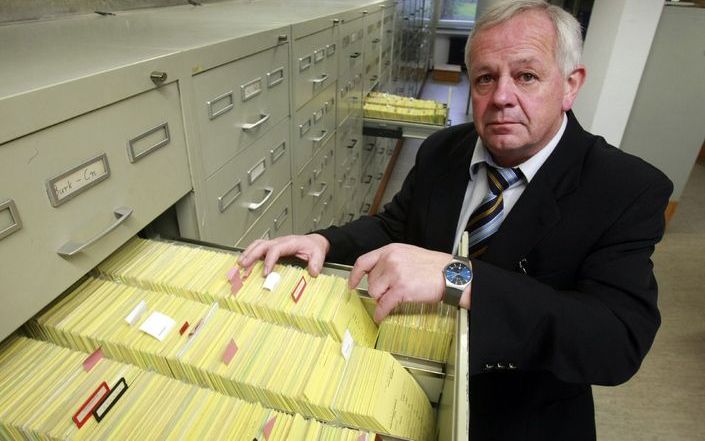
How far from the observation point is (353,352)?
29.1 inches

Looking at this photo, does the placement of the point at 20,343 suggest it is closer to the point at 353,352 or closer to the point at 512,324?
the point at 353,352

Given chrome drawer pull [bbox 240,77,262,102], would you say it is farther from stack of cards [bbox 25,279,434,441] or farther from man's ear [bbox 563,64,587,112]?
man's ear [bbox 563,64,587,112]

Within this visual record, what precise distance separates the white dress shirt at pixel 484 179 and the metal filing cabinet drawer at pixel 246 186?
24.8 inches

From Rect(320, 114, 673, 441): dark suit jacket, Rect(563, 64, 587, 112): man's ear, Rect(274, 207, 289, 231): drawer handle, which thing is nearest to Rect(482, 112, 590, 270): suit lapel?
Rect(320, 114, 673, 441): dark suit jacket

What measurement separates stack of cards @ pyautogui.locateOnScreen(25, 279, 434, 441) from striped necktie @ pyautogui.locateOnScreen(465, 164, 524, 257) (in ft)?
1.60

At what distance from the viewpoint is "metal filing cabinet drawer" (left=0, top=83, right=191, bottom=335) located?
59 cm

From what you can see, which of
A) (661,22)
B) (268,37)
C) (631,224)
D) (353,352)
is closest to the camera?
(353,352)

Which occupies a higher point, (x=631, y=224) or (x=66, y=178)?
(x=66, y=178)

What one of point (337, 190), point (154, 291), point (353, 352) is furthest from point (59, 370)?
point (337, 190)

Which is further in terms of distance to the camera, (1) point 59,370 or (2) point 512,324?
(2) point 512,324

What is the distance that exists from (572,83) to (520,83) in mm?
161

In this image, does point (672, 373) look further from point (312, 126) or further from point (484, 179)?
point (312, 126)

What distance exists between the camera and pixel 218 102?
1.08 meters

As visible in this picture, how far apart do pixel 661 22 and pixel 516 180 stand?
9.95 ft
